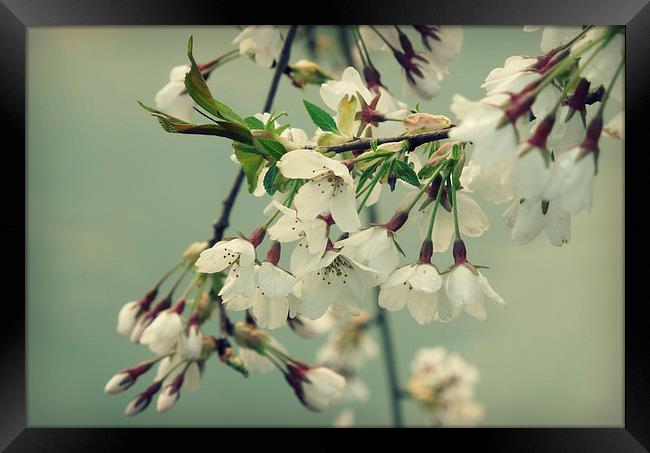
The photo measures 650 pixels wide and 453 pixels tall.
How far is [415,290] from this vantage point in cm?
94

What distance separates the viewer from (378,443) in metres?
1.42

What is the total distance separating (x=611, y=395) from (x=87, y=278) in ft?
3.65

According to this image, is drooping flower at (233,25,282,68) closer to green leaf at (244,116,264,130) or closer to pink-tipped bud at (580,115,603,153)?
green leaf at (244,116,264,130)

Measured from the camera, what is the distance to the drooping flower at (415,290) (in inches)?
35.8

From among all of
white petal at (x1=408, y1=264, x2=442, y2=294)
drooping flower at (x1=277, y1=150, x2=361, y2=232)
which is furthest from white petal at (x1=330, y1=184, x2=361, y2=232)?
white petal at (x1=408, y1=264, x2=442, y2=294)

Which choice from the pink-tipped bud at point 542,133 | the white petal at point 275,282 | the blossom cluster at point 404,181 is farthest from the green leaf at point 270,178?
the pink-tipped bud at point 542,133

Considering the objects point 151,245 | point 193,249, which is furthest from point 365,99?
point 151,245

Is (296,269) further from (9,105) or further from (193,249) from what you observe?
(9,105)

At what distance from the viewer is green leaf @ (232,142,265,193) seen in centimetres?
93

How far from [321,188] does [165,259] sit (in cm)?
65

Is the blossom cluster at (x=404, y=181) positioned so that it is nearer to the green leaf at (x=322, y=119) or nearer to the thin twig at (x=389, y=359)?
the green leaf at (x=322, y=119)

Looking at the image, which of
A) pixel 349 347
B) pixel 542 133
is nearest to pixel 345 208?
pixel 542 133

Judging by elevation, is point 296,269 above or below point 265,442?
above

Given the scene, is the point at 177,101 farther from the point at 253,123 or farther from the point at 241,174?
the point at 253,123
